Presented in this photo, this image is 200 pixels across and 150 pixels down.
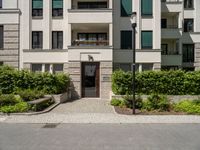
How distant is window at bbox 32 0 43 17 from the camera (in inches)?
988

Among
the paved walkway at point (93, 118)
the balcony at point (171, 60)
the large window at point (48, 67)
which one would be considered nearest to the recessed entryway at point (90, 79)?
the large window at point (48, 67)

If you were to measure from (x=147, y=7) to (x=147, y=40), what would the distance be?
3.03 meters

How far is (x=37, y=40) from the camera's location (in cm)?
2520

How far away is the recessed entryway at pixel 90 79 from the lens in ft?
77.3

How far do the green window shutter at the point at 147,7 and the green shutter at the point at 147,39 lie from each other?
6.01ft

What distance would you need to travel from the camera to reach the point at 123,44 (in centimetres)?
2530

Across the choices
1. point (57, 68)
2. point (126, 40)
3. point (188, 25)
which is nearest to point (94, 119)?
point (57, 68)

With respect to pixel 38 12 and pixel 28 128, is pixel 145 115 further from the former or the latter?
pixel 38 12

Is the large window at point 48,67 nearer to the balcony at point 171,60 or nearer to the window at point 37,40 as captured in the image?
the window at point 37,40

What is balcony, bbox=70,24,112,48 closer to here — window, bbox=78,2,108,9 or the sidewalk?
window, bbox=78,2,108,9

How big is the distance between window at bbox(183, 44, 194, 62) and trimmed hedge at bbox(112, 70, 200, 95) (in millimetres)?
12700

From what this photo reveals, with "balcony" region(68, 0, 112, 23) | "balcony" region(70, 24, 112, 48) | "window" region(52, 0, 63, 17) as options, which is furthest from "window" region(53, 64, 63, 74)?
"window" region(52, 0, 63, 17)

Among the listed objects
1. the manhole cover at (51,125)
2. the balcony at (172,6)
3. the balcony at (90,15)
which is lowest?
the manhole cover at (51,125)

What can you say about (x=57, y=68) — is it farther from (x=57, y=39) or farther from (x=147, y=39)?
(x=147, y=39)
